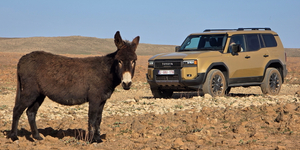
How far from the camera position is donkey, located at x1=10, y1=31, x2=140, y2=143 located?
6879mm

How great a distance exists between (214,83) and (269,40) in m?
A: 3.36

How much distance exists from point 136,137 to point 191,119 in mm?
1997

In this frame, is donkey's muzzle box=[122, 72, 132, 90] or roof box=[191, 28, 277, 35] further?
roof box=[191, 28, 277, 35]

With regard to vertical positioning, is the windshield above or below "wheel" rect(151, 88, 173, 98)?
above

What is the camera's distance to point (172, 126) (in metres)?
8.67

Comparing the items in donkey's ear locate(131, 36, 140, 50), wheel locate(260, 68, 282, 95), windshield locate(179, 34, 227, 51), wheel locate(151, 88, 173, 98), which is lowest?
wheel locate(151, 88, 173, 98)

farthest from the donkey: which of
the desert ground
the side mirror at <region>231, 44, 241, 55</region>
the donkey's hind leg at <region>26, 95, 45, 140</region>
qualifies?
the side mirror at <region>231, 44, 241, 55</region>

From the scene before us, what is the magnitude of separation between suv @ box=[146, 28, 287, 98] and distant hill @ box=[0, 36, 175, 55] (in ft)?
210

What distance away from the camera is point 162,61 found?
12.8 meters

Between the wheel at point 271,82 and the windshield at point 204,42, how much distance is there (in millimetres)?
2318

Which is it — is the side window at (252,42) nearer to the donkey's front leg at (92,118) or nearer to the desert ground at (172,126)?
the desert ground at (172,126)

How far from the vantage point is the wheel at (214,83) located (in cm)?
1270

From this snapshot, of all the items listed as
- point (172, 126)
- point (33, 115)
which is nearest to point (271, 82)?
point (172, 126)

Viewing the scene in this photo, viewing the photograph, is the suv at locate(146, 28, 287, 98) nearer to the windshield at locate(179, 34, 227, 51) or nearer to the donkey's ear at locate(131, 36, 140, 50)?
the windshield at locate(179, 34, 227, 51)
